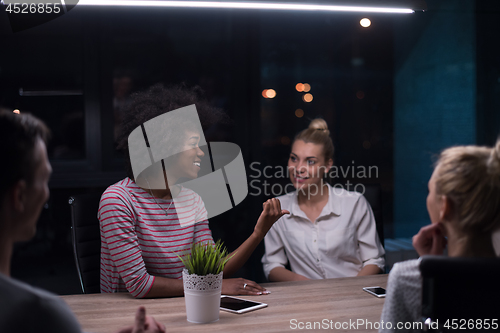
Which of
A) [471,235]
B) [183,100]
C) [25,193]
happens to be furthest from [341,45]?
[25,193]

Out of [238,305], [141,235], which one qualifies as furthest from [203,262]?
[141,235]

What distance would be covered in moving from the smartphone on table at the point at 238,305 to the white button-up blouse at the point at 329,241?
823 mm

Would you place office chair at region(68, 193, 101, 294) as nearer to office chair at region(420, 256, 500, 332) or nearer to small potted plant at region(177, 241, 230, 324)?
small potted plant at region(177, 241, 230, 324)

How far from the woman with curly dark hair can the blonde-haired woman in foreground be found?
2.32 feet

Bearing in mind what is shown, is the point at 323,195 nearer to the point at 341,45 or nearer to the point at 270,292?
the point at 270,292

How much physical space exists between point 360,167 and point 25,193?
10.7 feet

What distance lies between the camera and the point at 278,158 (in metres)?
3.67

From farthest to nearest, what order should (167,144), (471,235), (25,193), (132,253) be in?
(167,144)
(132,253)
(471,235)
(25,193)

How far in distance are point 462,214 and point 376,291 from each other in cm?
70

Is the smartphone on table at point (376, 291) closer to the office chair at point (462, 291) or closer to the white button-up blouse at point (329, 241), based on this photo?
the white button-up blouse at point (329, 241)

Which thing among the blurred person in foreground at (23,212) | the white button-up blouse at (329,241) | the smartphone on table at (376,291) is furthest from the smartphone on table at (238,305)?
the white button-up blouse at (329,241)

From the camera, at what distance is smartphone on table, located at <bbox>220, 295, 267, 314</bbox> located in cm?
139

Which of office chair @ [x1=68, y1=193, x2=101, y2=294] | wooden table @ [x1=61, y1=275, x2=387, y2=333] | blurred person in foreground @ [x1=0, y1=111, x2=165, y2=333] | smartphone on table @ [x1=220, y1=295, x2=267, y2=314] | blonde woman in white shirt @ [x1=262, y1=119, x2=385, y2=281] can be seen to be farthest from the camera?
blonde woman in white shirt @ [x1=262, y1=119, x2=385, y2=281]

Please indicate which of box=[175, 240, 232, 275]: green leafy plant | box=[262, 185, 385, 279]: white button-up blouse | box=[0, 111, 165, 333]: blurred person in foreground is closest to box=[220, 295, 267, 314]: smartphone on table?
box=[175, 240, 232, 275]: green leafy plant
